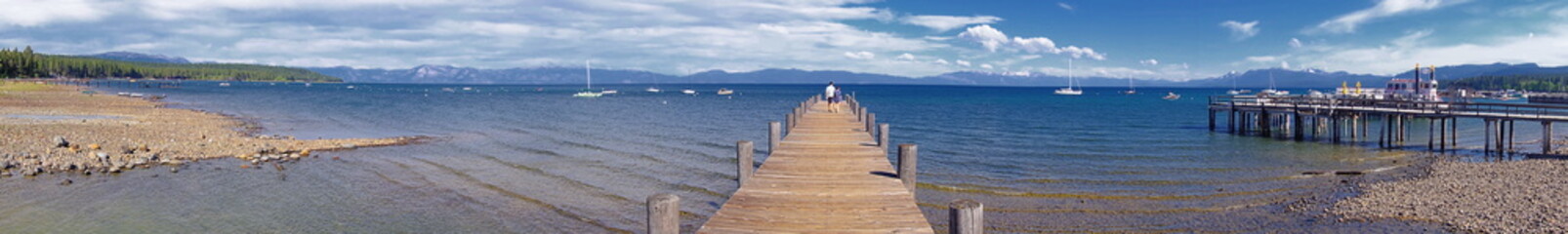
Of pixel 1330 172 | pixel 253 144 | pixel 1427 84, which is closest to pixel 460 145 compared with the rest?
pixel 253 144

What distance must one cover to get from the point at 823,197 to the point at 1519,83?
720ft

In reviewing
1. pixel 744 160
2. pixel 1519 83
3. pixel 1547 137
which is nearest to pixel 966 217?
pixel 744 160

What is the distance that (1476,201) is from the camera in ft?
58.4

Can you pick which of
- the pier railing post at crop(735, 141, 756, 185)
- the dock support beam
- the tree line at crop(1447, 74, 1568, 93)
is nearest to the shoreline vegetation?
the pier railing post at crop(735, 141, 756, 185)

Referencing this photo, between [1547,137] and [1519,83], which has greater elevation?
[1519,83]

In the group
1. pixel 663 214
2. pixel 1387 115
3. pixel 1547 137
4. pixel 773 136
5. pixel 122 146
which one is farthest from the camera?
pixel 1387 115

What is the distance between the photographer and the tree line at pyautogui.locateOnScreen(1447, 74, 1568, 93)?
566ft

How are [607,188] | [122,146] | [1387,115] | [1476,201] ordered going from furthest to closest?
1. [1387,115]
2. [122,146]
3. [607,188]
4. [1476,201]

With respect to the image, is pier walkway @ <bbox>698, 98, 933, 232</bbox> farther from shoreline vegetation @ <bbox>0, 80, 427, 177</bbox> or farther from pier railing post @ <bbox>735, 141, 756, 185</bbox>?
shoreline vegetation @ <bbox>0, 80, 427, 177</bbox>

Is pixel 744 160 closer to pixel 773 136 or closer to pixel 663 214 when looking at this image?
pixel 773 136

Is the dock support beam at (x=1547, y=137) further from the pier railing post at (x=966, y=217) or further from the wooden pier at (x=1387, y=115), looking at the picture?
the pier railing post at (x=966, y=217)

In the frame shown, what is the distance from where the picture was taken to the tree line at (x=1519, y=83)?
17262 centimetres

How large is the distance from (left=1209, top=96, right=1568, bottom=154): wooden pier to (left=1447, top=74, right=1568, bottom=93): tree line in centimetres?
15877

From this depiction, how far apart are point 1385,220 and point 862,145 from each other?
10171mm
